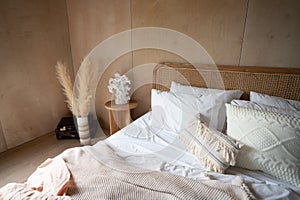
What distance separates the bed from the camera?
998 mm

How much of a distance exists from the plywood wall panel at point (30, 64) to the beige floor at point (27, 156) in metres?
0.12

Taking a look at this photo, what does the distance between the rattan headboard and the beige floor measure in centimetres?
130

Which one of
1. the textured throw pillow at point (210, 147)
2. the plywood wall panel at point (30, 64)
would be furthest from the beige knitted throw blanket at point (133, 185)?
the plywood wall panel at point (30, 64)

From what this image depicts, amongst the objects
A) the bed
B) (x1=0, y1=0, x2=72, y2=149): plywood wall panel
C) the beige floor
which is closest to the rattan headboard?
the bed

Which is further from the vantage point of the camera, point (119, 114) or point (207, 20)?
point (119, 114)

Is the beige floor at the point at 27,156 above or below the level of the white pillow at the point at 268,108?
below

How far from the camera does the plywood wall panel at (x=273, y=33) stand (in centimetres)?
148

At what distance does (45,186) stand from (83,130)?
1358mm

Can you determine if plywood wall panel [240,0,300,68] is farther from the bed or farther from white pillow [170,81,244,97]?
white pillow [170,81,244,97]

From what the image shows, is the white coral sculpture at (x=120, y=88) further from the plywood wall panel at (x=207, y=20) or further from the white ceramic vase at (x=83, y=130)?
the plywood wall panel at (x=207, y=20)

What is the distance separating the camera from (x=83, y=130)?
2.37 meters

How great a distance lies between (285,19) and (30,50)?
264 cm

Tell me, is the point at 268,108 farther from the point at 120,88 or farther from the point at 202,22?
the point at 120,88

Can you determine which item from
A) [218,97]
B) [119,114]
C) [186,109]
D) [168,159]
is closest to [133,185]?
[168,159]
